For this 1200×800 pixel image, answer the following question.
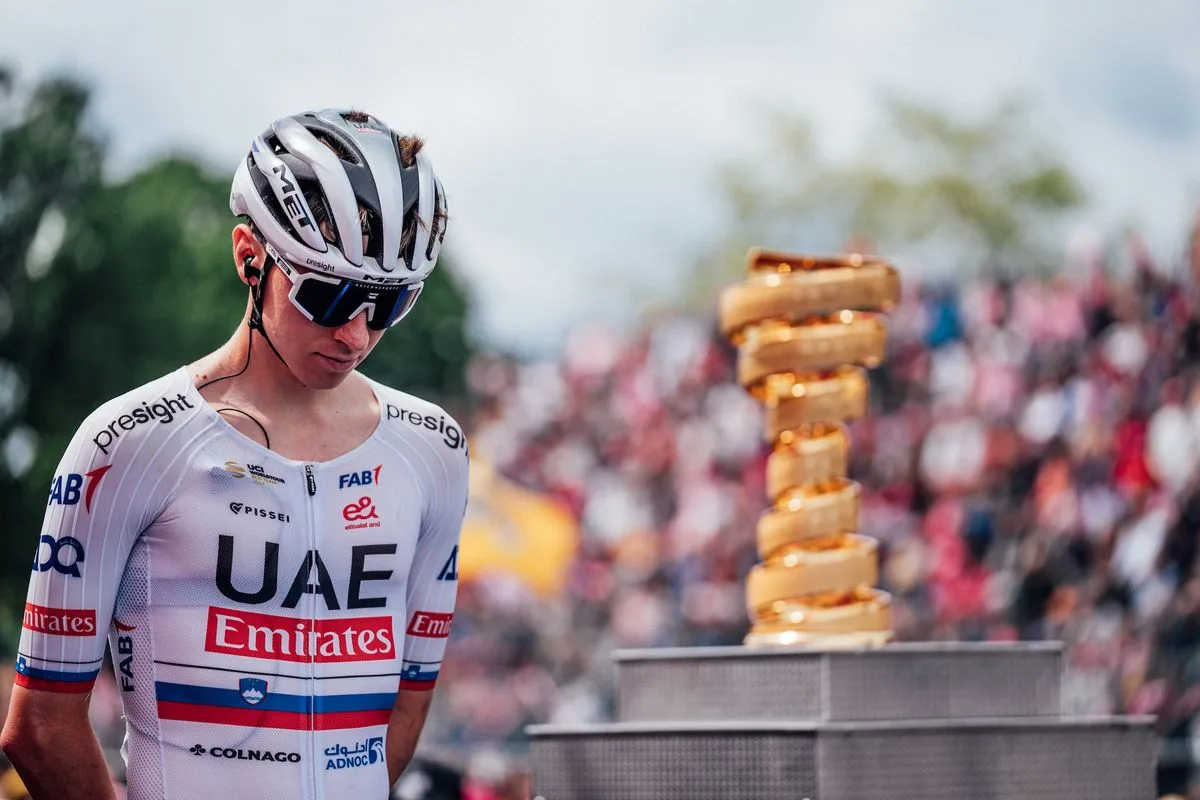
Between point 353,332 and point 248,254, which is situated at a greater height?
A: point 248,254

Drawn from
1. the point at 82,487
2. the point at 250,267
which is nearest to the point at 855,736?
the point at 250,267

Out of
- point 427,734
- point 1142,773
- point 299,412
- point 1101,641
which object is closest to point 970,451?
point 1101,641

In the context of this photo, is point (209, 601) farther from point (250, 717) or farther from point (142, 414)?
point (142, 414)

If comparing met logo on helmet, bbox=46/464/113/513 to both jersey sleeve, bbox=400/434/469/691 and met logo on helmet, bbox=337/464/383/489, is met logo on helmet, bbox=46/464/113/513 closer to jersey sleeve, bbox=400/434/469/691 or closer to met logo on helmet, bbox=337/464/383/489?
met logo on helmet, bbox=337/464/383/489

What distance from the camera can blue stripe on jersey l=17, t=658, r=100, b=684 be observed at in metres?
3.04

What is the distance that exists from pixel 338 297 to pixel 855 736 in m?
2.08

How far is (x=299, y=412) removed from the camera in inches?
130

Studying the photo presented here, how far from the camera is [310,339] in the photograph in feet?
10.3

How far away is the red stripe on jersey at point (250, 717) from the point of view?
3.10 metres

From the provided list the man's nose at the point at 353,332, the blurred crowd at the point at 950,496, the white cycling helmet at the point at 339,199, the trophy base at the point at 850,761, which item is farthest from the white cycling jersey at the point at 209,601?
the blurred crowd at the point at 950,496

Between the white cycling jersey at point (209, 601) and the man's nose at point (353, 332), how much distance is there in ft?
0.86

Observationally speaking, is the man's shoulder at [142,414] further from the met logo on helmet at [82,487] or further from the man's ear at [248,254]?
the man's ear at [248,254]

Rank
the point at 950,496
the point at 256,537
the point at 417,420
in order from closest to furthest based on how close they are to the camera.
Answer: the point at 256,537, the point at 417,420, the point at 950,496

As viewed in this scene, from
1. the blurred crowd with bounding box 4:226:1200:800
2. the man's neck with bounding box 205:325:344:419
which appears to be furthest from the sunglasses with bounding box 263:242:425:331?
the blurred crowd with bounding box 4:226:1200:800
